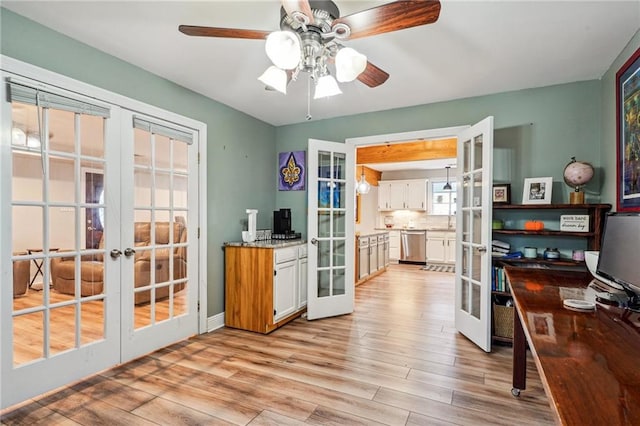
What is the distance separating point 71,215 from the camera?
89.0 inches

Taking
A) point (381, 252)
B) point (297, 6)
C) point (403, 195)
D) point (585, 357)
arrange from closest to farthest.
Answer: point (585, 357), point (297, 6), point (381, 252), point (403, 195)

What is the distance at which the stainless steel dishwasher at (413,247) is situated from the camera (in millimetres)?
7797

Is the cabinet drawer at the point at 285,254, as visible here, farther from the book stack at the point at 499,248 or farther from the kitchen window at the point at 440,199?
the kitchen window at the point at 440,199

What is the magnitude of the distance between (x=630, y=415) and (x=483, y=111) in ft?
10.3

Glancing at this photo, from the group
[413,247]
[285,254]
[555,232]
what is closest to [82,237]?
[285,254]

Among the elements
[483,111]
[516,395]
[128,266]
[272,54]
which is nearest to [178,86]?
[128,266]

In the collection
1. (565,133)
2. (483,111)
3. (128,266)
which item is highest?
(483,111)

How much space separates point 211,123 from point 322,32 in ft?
6.73

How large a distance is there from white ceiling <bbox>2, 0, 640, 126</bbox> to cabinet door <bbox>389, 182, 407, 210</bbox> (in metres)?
5.25

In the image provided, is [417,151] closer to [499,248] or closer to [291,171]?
[291,171]

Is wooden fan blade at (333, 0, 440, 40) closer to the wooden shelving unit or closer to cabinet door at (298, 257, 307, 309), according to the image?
the wooden shelving unit

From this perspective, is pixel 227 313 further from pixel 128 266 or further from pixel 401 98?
pixel 401 98

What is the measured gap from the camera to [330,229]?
382 cm

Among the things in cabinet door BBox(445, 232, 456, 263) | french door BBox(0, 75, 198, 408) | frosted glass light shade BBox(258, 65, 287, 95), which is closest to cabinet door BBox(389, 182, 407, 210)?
cabinet door BBox(445, 232, 456, 263)
